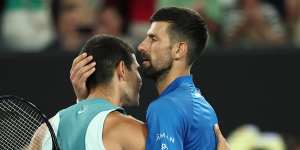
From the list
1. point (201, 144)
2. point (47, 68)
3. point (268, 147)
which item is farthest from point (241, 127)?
point (201, 144)

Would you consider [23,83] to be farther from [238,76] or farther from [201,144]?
[201,144]

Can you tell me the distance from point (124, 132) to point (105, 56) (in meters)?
0.51

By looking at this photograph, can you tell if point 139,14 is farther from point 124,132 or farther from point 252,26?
point 124,132

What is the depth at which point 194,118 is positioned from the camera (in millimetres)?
5867

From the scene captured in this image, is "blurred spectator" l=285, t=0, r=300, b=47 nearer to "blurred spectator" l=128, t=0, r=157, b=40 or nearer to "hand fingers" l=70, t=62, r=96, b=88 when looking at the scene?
"blurred spectator" l=128, t=0, r=157, b=40

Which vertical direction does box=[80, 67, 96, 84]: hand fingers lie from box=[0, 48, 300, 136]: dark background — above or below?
above

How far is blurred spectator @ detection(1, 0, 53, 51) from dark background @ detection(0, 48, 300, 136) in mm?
276

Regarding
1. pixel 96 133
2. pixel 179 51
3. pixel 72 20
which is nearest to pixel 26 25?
pixel 72 20

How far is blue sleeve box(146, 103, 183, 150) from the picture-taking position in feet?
18.8

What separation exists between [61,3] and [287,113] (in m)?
2.41

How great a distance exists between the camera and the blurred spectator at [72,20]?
990cm

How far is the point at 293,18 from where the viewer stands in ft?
33.2

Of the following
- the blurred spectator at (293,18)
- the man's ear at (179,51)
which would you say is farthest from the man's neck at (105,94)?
the blurred spectator at (293,18)

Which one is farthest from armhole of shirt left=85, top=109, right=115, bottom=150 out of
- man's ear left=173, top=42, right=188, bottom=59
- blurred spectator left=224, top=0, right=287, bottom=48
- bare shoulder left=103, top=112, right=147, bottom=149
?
blurred spectator left=224, top=0, right=287, bottom=48
